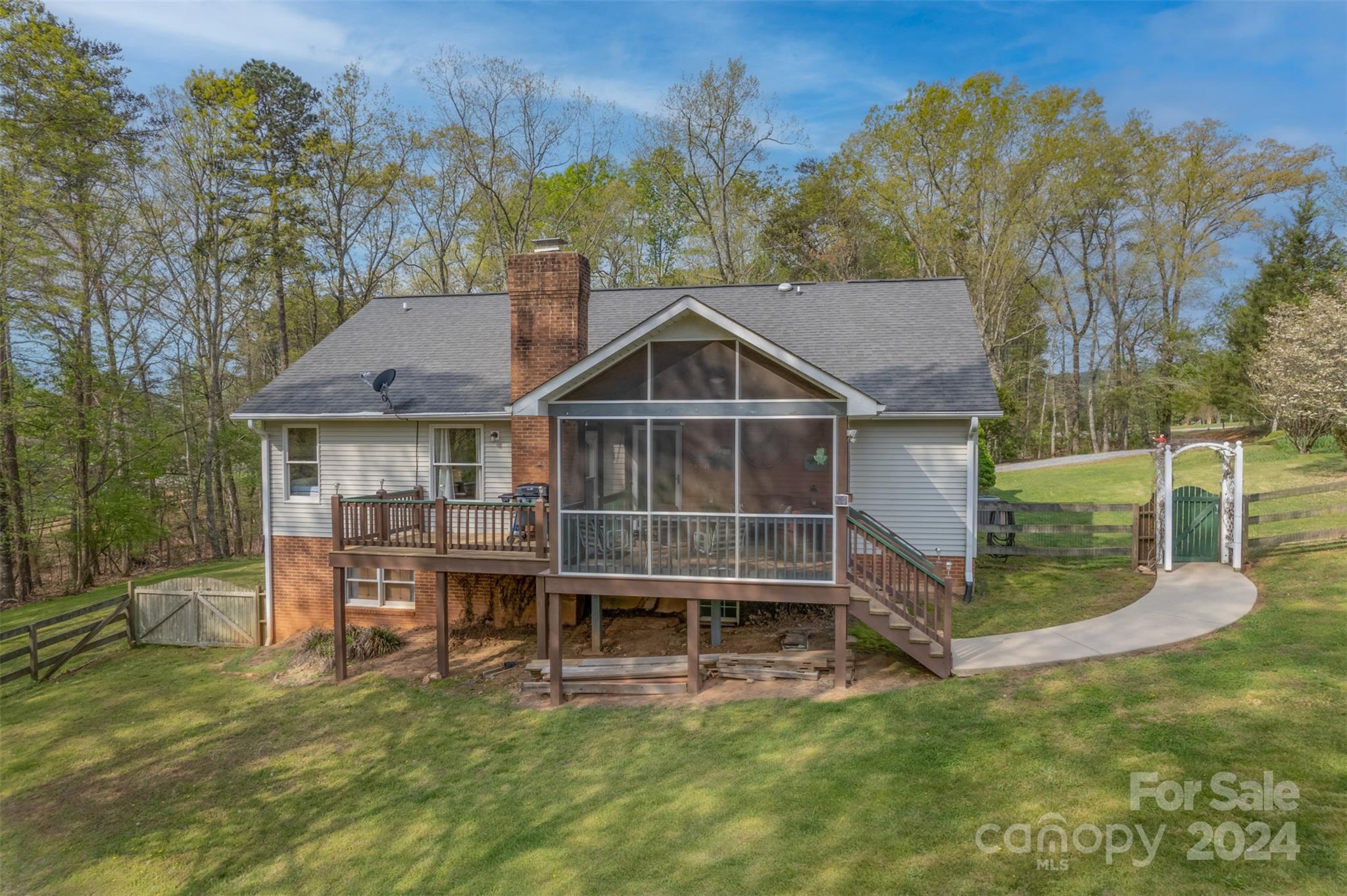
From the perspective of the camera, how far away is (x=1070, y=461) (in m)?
31.8

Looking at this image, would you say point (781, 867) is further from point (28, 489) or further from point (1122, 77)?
point (1122, 77)

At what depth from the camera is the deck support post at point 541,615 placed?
981 cm

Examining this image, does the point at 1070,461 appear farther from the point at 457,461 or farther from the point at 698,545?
the point at 457,461

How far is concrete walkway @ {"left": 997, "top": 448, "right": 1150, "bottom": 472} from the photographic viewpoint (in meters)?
30.7

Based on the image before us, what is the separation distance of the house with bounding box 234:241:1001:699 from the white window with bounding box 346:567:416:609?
0.18 feet

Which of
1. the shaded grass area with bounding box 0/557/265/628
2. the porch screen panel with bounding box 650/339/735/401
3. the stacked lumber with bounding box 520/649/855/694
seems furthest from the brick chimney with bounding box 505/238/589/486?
the shaded grass area with bounding box 0/557/265/628

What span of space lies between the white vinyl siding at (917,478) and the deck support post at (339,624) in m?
9.03

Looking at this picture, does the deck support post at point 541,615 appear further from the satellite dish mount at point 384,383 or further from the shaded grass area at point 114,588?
the shaded grass area at point 114,588

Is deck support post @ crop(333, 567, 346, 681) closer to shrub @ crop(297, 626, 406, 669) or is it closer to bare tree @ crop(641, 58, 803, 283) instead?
shrub @ crop(297, 626, 406, 669)

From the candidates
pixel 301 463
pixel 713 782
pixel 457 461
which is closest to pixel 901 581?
pixel 713 782

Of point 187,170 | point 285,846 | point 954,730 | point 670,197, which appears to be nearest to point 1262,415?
point 670,197

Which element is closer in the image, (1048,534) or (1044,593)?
(1044,593)

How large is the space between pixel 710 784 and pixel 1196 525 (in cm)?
1040

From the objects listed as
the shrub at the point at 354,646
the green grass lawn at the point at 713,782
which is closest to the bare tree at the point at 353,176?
the shrub at the point at 354,646
